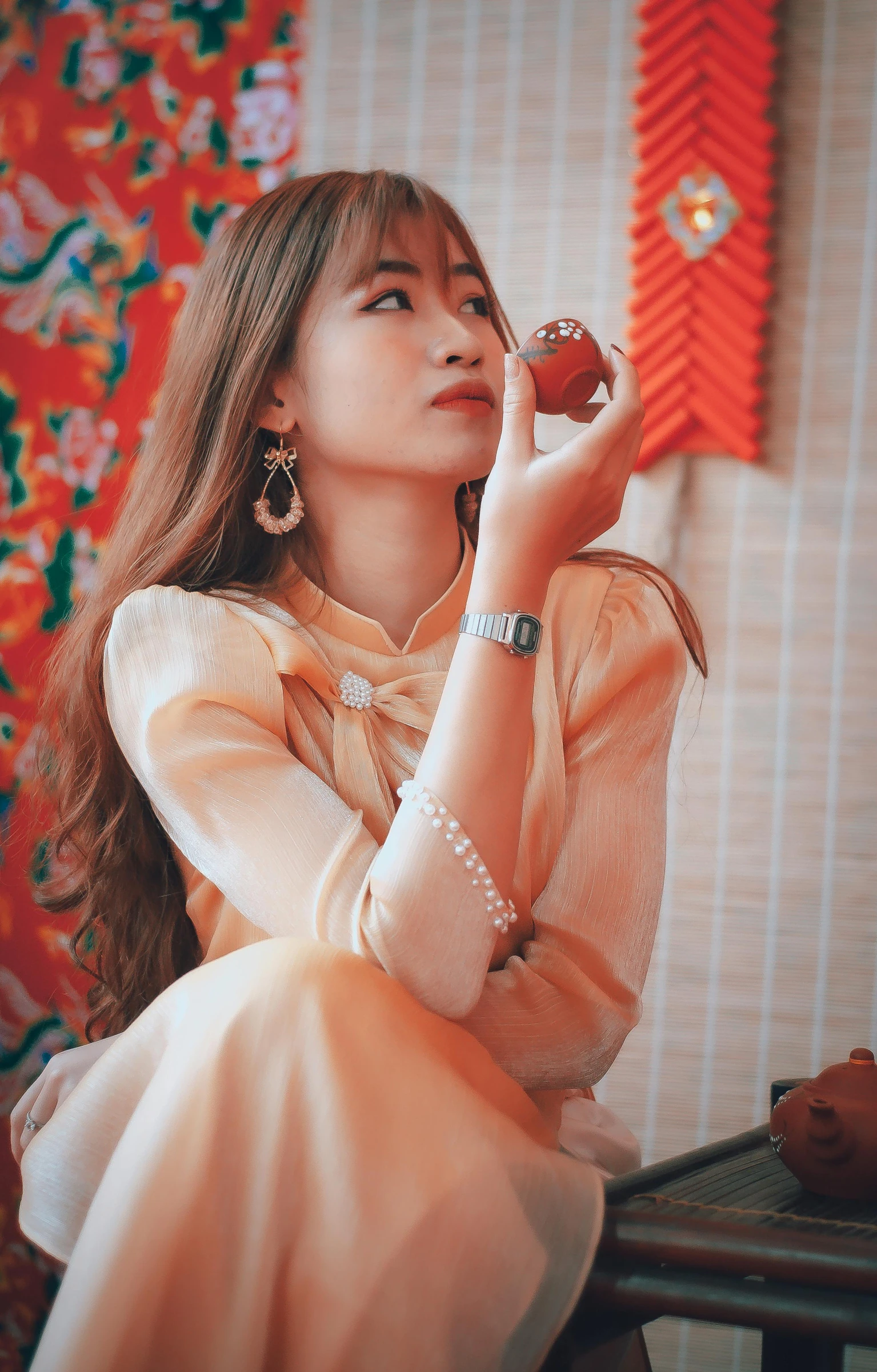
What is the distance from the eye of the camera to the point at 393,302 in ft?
4.83

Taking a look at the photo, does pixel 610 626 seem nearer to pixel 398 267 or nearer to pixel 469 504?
pixel 469 504

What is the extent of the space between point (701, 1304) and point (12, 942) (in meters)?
1.87

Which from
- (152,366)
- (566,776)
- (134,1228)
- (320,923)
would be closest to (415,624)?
(566,776)

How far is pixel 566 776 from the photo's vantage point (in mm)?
1425

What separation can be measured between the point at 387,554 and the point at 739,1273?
87cm

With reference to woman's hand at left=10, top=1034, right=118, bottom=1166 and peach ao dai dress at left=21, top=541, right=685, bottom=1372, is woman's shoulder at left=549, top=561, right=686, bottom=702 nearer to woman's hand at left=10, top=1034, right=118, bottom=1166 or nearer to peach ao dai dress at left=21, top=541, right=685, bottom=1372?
peach ao dai dress at left=21, top=541, right=685, bottom=1372

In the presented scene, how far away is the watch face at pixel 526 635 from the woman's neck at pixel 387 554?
1.04 feet

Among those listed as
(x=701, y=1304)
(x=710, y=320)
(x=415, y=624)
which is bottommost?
(x=701, y=1304)

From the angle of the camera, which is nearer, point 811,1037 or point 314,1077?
point 314,1077

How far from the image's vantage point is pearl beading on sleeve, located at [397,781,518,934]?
3.78ft

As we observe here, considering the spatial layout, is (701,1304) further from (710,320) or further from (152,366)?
(152,366)

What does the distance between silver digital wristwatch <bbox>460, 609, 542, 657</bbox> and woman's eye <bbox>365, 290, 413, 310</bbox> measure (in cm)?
44

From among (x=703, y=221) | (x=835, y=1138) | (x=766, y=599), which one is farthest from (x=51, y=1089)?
(x=703, y=221)

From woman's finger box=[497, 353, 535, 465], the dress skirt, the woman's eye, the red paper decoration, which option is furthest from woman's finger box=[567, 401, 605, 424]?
the red paper decoration
